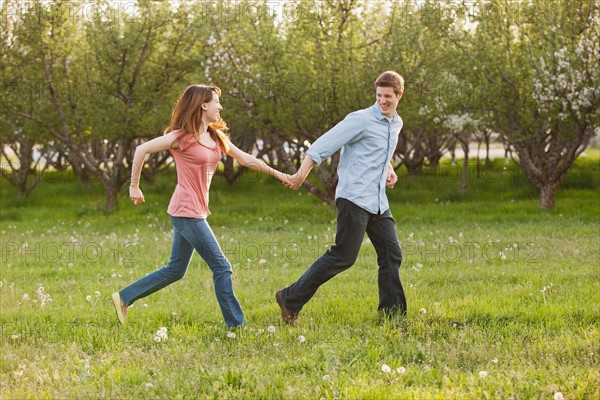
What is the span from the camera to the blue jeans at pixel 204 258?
6.80m

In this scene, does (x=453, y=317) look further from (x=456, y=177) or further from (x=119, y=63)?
(x=456, y=177)

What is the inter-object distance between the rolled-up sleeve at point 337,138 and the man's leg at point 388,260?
735mm

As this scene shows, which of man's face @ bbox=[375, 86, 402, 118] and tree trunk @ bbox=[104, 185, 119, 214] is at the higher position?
man's face @ bbox=[375, 86, 402, 118]

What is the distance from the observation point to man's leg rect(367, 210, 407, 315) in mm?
7129

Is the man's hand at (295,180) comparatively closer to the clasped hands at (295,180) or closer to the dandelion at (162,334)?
the clasped hands at (295,180)

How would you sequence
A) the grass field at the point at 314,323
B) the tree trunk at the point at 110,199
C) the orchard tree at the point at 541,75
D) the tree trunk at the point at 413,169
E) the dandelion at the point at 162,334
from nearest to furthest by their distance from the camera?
the grass field at the point at 314,323
the dandelion at the point at 162,334
the orchard tree at the point at 541,75
the tree trunk at the point at 110,199
the tree trunk at the point at 413,169

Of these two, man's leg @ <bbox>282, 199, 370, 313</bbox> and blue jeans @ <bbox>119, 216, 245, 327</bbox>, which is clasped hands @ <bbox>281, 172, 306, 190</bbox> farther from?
blue jeans @ <bbox>119, 216, 245, 327</bbox>

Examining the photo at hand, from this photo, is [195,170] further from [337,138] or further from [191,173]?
[337,138]

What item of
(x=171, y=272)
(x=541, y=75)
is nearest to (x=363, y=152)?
(x=171, y=272)

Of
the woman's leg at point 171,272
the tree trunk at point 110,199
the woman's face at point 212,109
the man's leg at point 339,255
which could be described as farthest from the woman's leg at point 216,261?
the tree trunk at point 110,199

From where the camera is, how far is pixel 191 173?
681 cm

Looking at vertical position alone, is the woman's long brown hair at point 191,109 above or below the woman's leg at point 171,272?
above

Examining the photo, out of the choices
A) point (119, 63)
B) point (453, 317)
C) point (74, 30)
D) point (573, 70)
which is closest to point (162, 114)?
point (119, 63)

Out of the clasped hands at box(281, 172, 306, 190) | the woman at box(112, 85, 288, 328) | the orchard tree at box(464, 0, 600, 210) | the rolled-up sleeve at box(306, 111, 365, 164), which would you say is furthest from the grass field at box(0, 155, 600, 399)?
the orchard tree at box(464, 0, 600, 210)
